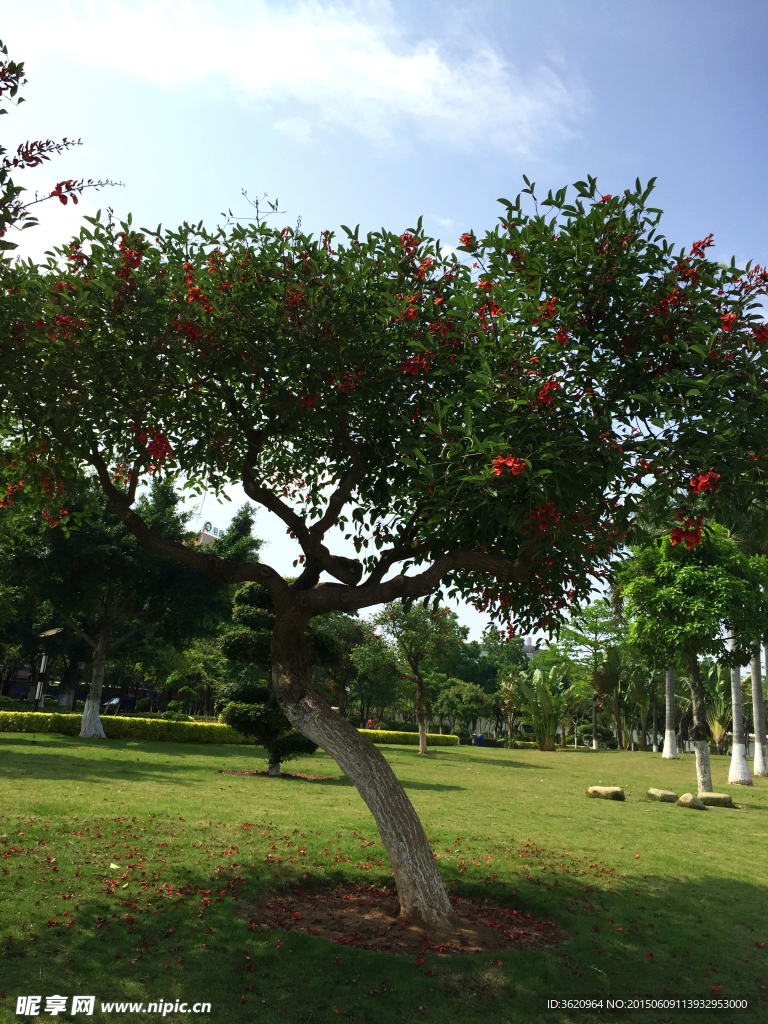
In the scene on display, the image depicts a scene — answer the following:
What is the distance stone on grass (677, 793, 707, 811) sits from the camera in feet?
69.3

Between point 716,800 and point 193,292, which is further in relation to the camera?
point 716,800

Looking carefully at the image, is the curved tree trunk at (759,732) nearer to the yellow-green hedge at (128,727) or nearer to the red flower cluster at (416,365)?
the yellow-green hedge at (128,727)

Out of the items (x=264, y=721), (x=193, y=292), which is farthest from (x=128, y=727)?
(x=193, y=292)

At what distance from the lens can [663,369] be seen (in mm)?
8062

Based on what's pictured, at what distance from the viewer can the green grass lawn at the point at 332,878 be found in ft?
22.4

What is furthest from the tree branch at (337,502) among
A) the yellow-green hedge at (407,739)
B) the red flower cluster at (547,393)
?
the yellow-green hedge at (407,739)

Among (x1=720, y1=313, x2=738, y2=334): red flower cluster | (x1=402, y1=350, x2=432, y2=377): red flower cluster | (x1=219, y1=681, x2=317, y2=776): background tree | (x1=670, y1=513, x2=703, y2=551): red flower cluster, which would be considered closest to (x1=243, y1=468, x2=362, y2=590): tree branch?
(x1=402, y1=350, x2=432, y2=377): red flower cluster

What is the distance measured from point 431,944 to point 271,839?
522cm

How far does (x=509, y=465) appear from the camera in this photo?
6.46m

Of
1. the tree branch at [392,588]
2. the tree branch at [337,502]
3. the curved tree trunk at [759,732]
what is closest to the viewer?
the tree branch at [392,588]

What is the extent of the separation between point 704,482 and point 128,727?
33.9 meters

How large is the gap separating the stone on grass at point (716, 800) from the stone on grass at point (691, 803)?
565 millimetres

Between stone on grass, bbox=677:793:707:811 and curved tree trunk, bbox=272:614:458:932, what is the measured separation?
15361mm

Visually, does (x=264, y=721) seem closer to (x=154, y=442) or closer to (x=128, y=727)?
(x=128, y=727)
